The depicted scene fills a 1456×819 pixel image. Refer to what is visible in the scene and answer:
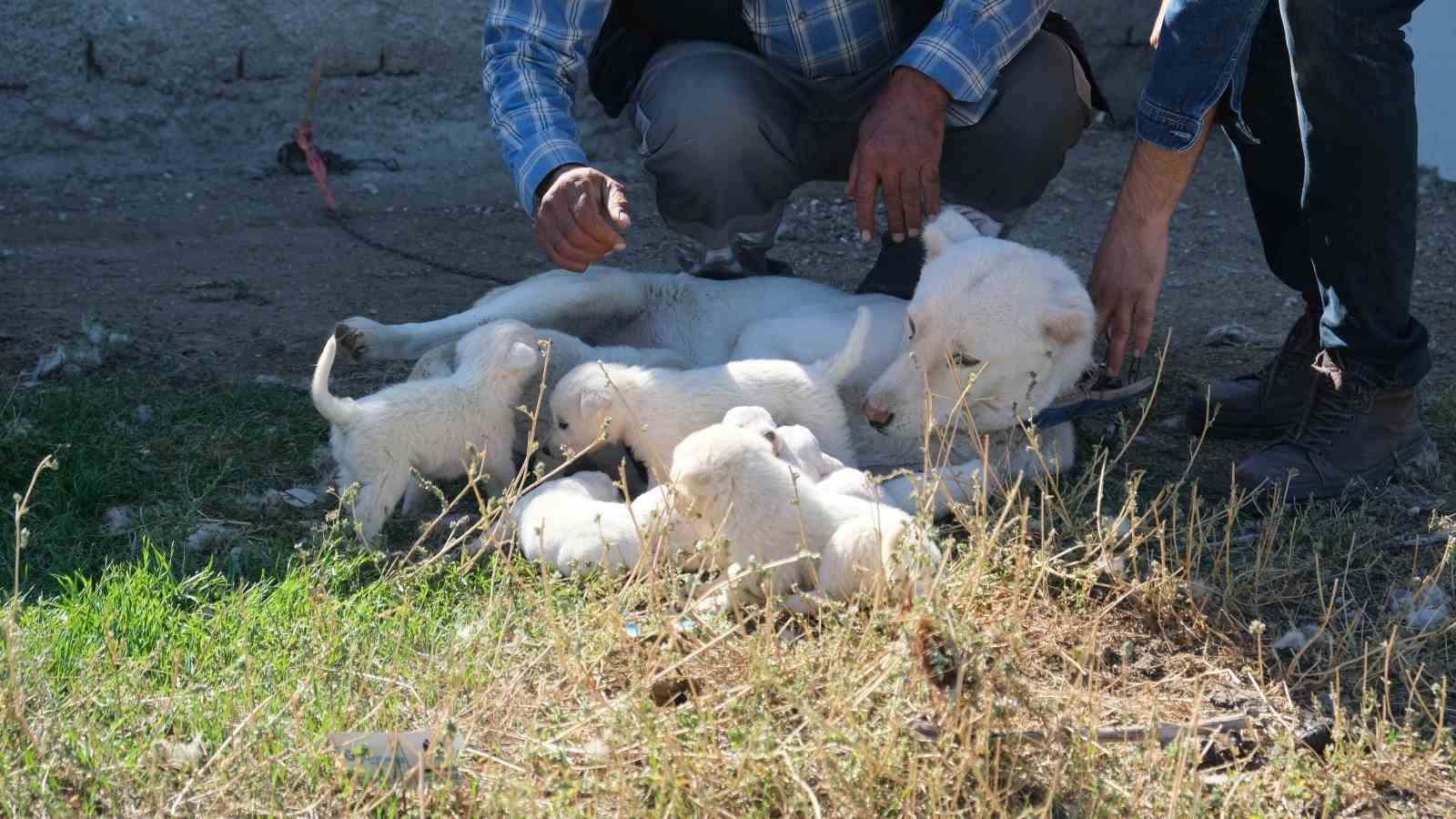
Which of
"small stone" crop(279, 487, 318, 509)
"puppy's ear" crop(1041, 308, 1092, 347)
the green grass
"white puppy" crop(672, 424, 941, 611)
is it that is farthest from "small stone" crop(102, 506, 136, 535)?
"puppy's ear" crop(1041, 308, 1092, 347)

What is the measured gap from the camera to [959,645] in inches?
76.3

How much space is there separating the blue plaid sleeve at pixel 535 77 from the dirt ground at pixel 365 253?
0.92 metres

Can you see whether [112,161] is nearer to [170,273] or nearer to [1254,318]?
[170,273]

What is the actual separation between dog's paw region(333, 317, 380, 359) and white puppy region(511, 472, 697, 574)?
0.95 metres

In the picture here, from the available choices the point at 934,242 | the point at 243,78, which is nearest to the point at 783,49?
the point at 934,242

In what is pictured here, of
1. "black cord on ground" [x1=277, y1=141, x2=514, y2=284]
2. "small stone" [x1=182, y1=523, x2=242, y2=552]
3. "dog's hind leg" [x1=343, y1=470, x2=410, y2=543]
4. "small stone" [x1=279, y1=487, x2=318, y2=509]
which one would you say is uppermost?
"dog's hind leg" [x1=343, y1=470, x2=410, y2=543]

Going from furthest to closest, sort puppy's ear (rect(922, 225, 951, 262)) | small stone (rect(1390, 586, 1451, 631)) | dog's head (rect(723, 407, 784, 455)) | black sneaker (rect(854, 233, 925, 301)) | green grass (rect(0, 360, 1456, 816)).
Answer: black sneaker (rect(854, 233, 925, 301))
puppy's ear (rect(922, 225, 951, 262))
dog's head (rect(723, 407, 784, 455))
small stone (rect(1390, 586, 1451, 631))
green grass (rect(0, 360, 1456, 816))

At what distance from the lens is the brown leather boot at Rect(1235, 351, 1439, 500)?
10.3 ft

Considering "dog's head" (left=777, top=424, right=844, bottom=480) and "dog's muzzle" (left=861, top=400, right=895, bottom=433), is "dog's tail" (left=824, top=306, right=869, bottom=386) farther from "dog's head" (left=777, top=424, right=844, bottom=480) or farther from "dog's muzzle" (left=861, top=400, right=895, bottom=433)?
"dog's head" (left=777, top=424, right=844, bottom=480)

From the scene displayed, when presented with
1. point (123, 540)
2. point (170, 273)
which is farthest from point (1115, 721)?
point (170, 273)

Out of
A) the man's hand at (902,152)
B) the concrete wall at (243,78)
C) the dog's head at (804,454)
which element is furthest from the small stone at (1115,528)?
the concrete wall at (243,78)

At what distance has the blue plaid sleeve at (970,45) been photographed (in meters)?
3.42

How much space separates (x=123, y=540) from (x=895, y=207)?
1896 millimetres

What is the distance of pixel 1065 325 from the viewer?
307 centimetres
